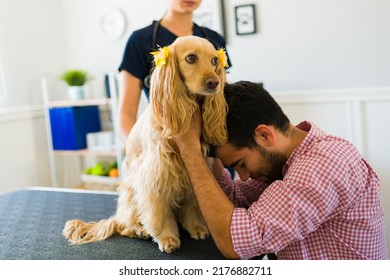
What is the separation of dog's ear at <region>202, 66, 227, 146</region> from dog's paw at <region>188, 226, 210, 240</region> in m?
0.35

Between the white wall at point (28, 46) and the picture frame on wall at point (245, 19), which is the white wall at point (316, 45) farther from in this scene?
the white wall at point (28, 46)

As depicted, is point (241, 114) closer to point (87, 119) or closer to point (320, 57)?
point (320, 57)

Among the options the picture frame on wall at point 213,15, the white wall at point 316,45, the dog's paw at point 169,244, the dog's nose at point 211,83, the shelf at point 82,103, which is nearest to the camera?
the dog's nose at point 211,83

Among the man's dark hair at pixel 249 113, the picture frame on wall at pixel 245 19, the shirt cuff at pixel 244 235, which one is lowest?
the shirt cuff at pixel 244 235

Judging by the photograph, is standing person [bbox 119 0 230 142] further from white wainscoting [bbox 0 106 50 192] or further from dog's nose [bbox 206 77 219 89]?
white wainscoting [bbox 0 106 50 192]

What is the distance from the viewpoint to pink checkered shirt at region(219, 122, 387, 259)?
1.01 m

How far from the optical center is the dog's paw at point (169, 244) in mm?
1296

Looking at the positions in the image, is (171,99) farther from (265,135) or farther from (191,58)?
(265,135)

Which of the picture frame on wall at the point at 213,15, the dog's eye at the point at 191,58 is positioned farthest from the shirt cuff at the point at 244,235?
the picture frame on wall at the point at 213,15

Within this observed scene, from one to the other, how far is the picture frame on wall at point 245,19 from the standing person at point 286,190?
6.01 feet

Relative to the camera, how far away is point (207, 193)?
1.13 metres

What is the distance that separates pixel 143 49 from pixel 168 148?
0.59 metres

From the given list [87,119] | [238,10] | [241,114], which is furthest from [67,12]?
[241,114]

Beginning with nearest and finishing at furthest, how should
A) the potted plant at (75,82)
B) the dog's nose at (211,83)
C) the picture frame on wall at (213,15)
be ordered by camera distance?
the dog's nose at (211,83), the picture frame on wall at (213,15), the potted plant at (75,82)
